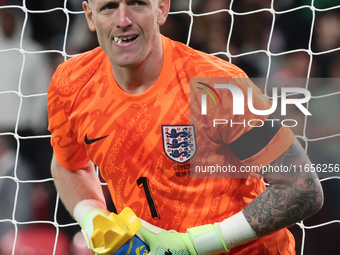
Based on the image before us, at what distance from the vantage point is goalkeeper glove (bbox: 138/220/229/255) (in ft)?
3.00

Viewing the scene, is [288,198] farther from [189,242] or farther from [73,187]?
[73,187]

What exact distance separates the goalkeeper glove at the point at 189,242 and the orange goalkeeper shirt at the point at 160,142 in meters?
0.06

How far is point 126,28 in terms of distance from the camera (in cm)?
90

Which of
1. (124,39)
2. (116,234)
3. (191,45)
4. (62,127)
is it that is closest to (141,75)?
(124,39)

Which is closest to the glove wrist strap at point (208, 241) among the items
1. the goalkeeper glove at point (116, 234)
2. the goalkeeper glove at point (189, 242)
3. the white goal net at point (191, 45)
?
the goalkeeper glove at point (189, 242)

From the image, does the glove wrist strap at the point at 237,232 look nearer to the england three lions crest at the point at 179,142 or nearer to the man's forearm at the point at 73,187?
the england three lions crest at the point at 179,142

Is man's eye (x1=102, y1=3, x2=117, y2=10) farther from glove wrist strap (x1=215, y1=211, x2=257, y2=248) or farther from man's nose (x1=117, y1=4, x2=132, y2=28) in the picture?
glove wrist strap (x1=215, y1=211, x2=257, y2=248)

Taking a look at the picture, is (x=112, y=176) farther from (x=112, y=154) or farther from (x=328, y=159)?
(x=328, y=159)

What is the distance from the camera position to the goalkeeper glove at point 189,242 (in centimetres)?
92

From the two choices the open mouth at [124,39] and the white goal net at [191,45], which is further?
the white goal net at [191,45]

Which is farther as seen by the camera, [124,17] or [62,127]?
[62,127]

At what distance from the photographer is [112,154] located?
995 mm

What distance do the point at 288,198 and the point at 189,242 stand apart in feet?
0.84

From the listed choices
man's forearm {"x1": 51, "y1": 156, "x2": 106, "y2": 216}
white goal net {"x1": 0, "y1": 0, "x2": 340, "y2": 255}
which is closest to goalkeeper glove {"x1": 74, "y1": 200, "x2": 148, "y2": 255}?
man's forearm {"x1": 51, "y1": 156, "x2": 106, "y2": 216}
